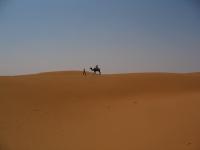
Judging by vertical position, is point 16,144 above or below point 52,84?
below

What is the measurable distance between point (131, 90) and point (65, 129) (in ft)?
20.5

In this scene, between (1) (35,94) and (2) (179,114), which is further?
(1) (35,94)

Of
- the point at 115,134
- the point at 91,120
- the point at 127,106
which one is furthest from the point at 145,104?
the point at 115,134

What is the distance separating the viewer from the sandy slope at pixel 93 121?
239 inches

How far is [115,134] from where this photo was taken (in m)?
6.56

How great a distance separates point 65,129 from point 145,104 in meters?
3.11

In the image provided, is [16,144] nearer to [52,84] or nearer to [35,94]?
[35,94]

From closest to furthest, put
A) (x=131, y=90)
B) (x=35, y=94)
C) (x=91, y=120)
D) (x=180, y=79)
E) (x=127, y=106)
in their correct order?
(x=91, y=120), (x=127, y=106), (x=35, y=94), (x=131, y=90), (x=180, y=79)

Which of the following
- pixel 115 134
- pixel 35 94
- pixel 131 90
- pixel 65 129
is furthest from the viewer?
pixel 131 90

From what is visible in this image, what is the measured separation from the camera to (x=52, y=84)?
44.7 ft

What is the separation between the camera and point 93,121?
24.8 feet

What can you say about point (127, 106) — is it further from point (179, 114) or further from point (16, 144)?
point (16, 144)

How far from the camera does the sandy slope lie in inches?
239

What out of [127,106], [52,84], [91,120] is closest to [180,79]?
[52,84]
